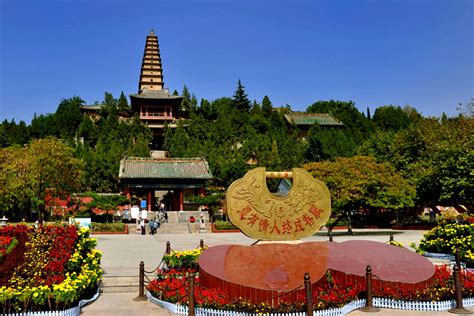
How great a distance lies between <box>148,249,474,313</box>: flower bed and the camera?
7242mm

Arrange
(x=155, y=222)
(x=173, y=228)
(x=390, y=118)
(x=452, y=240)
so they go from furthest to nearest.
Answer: (x=390, y=118), (x=173, y=228), (x=155, y=222), (x=452, y=240)

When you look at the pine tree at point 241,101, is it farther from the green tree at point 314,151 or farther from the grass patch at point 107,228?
the grass patch at point 107,228

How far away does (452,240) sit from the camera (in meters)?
13.1

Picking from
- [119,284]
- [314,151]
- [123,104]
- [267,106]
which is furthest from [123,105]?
[119,284]

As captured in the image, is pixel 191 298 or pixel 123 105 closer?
pixel 191 298

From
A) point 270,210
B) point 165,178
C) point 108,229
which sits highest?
point 165,178

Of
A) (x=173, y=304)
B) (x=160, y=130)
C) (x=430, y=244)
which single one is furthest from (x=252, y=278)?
(x=160, y=130)

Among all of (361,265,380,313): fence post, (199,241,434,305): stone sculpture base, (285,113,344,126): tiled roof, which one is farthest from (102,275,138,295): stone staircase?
(285,113,344,126): tiled roof

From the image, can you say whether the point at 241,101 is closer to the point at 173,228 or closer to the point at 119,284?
the point at 173,228

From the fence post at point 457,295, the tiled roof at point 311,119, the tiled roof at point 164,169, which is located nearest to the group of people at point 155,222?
the tiled roof at point 164,169

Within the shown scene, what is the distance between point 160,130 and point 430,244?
147 ft

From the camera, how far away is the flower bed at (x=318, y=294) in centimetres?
724

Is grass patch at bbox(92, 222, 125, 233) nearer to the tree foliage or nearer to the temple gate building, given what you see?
the tree foliage

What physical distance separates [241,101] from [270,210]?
51.2 metres
